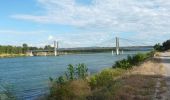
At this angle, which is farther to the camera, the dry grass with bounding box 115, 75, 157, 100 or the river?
the river

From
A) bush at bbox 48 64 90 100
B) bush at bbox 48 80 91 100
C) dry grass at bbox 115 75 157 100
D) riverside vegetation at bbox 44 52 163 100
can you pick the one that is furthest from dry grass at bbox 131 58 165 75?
bush at bbox 48 80 91 100

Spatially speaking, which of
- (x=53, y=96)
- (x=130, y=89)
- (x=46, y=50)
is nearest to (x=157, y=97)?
(x=130, y=89)

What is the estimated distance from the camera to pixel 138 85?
17.8 m

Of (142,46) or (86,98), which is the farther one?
(142,46)

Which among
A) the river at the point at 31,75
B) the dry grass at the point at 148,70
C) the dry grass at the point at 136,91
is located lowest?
the river at the point at 31,75

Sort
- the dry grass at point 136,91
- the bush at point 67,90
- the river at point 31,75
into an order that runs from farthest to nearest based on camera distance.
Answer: the river at point 31,75 < the bush at point 67,90 < the dry grass at point 136,91

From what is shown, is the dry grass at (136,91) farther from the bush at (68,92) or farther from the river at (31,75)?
the river at (31,75)

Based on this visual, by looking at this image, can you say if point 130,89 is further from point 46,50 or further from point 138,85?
point 46,50

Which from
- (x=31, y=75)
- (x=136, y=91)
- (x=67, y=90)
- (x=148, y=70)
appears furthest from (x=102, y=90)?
(x=31, y=75)

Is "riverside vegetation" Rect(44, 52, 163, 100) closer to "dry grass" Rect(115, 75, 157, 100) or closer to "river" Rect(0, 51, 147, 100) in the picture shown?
"dry grass" Rect(115, 75, 157, 100)

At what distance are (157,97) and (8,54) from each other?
183075mm

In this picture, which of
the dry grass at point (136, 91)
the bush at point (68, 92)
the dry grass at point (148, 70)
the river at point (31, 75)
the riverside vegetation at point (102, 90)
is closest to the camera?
the dry grass at point (136, 91)

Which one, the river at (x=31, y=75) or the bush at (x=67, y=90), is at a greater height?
the bush at (x=67, y=90)

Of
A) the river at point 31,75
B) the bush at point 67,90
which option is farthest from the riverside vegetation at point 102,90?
the river at point 31,75
